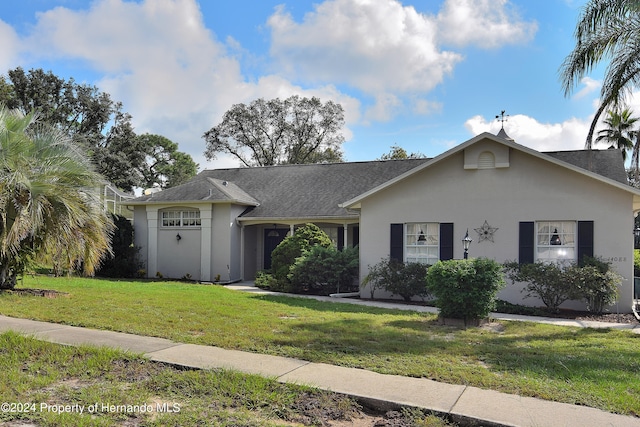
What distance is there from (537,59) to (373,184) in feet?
26.4

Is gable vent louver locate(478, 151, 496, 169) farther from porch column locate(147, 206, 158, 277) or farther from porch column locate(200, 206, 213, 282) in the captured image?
porch column locate(147, 206, 158, 277)

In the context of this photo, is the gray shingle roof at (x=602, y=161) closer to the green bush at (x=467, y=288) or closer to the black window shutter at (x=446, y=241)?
the black window shutter at (x=446, y=241)

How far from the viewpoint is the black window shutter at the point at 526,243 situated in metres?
13.4

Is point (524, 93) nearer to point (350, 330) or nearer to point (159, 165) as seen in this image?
point (350, 330)

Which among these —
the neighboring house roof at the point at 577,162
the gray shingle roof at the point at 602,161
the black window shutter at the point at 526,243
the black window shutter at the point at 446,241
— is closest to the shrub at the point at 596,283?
the black window shutter at the point at 526,243

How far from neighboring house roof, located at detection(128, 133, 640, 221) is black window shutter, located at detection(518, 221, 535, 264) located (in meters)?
5.10

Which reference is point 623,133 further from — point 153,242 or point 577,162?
point 153,242

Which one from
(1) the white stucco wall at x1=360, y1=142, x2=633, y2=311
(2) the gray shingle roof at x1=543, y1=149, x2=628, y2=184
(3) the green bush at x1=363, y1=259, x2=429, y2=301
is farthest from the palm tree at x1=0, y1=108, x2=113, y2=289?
(2) the gray shingle roof at x1=543, y1=149, x2=628, y2=184

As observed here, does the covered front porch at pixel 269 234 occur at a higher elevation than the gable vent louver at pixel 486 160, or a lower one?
lower

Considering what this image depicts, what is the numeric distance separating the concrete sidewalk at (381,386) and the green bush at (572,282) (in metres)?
8.25

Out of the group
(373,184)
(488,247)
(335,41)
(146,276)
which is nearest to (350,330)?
(488,247)

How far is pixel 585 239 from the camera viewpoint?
12938mm

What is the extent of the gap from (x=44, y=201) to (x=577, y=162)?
17.4m

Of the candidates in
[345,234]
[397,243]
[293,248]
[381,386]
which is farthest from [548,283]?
[381,386]
